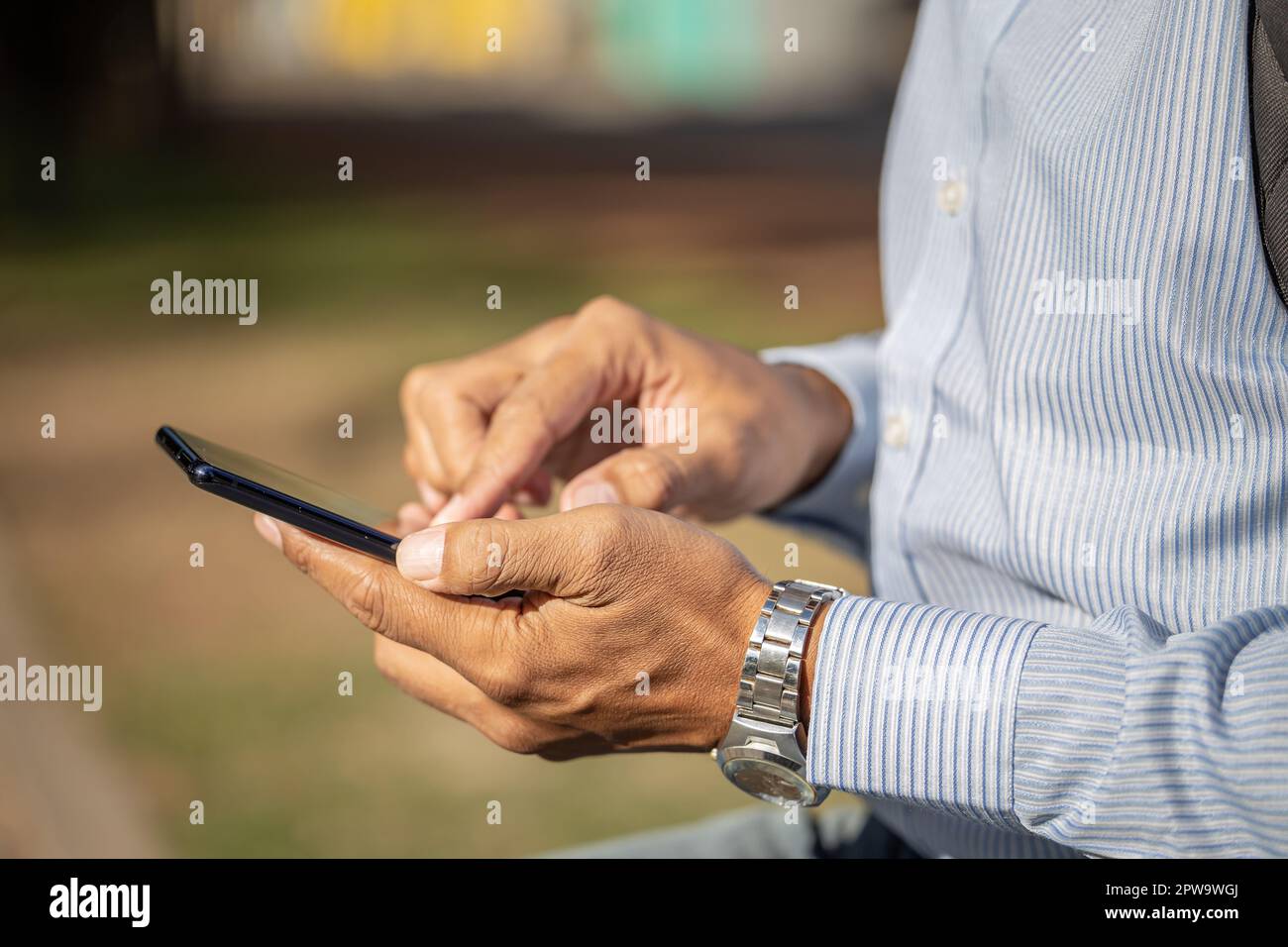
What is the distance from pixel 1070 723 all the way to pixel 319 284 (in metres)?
4.94

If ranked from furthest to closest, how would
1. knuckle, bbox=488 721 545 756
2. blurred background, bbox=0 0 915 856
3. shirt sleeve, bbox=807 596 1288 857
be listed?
blurred background, bbox=0 0 915 856, knuckle, bbox=488 721 545 756, shirt sleeve, bbox=807 596 1288 857

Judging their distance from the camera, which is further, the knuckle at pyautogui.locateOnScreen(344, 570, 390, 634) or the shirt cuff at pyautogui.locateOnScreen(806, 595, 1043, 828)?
the knuckle at pyautogui.locateOnScreen(344, 570, 390, 634)

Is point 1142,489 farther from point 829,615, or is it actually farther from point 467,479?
point 467,479

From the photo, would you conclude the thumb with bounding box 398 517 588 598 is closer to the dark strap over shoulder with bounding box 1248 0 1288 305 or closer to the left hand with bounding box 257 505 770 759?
the left hand with bounding box 257 505 770 759

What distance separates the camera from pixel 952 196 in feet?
3.40

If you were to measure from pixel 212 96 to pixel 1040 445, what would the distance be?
6771mm

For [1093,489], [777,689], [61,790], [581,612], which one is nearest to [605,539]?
[581,612]

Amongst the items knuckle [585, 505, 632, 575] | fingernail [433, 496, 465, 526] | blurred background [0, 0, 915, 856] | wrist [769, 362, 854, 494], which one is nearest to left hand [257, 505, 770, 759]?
knuckle [585, 505, 632, 575]

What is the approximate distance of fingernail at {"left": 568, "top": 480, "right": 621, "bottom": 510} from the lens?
0.99m

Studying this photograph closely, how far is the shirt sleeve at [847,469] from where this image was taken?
1261 mm

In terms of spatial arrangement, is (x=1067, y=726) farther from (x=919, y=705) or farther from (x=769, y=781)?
(x=769, y=781)

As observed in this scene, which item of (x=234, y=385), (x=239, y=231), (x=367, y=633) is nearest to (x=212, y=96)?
(x=239, y=231)

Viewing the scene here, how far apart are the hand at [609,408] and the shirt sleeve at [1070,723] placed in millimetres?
325

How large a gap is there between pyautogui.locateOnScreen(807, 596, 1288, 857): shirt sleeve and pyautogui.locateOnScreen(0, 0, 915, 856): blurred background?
4.78 ft
